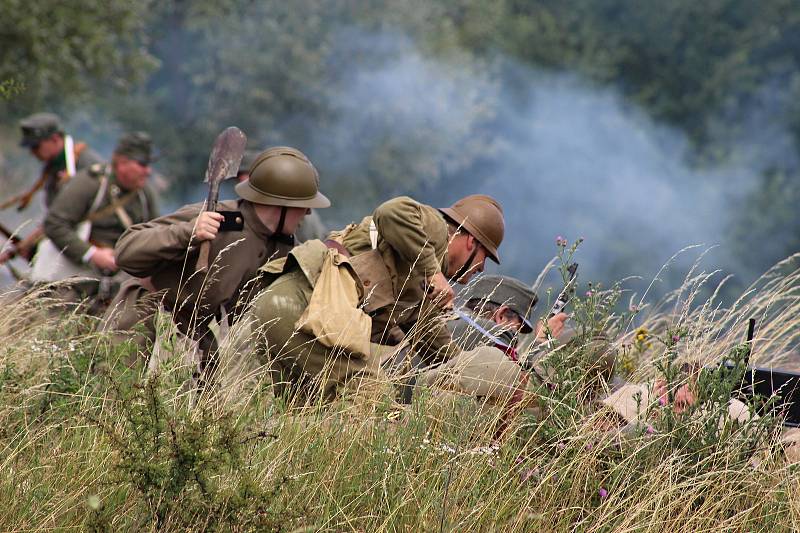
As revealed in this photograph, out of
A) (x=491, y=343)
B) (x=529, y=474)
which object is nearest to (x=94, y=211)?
(x=491, y=343)

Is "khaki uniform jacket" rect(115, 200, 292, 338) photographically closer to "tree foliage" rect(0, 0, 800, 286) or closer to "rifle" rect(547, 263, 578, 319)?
"rifle" rect(547, 263, 578, 319)

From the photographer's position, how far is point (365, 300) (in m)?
5.35

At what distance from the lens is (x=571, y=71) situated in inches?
1156

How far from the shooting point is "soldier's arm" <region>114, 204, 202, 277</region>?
18.8ft

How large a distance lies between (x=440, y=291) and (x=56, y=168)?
17.8 ft

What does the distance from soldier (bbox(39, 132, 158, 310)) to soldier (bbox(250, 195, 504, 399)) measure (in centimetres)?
315

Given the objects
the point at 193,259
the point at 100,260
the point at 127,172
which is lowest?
the point at 100,260

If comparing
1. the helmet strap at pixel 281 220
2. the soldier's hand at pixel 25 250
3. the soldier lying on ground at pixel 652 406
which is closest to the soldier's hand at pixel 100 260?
the soldier's hand at pixel 25 250

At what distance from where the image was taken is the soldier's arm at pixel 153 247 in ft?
18.8

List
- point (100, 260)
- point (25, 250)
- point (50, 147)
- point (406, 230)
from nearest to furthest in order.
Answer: point (406, 230) → point (100, 260) → point (25, 250) → point (50, 147)

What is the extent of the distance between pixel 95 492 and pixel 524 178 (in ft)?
79.3

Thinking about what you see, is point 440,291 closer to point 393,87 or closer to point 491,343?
point 491,343

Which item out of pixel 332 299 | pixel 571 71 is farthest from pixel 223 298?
pixel 571 71

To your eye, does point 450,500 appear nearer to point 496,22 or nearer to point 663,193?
point 663,193
